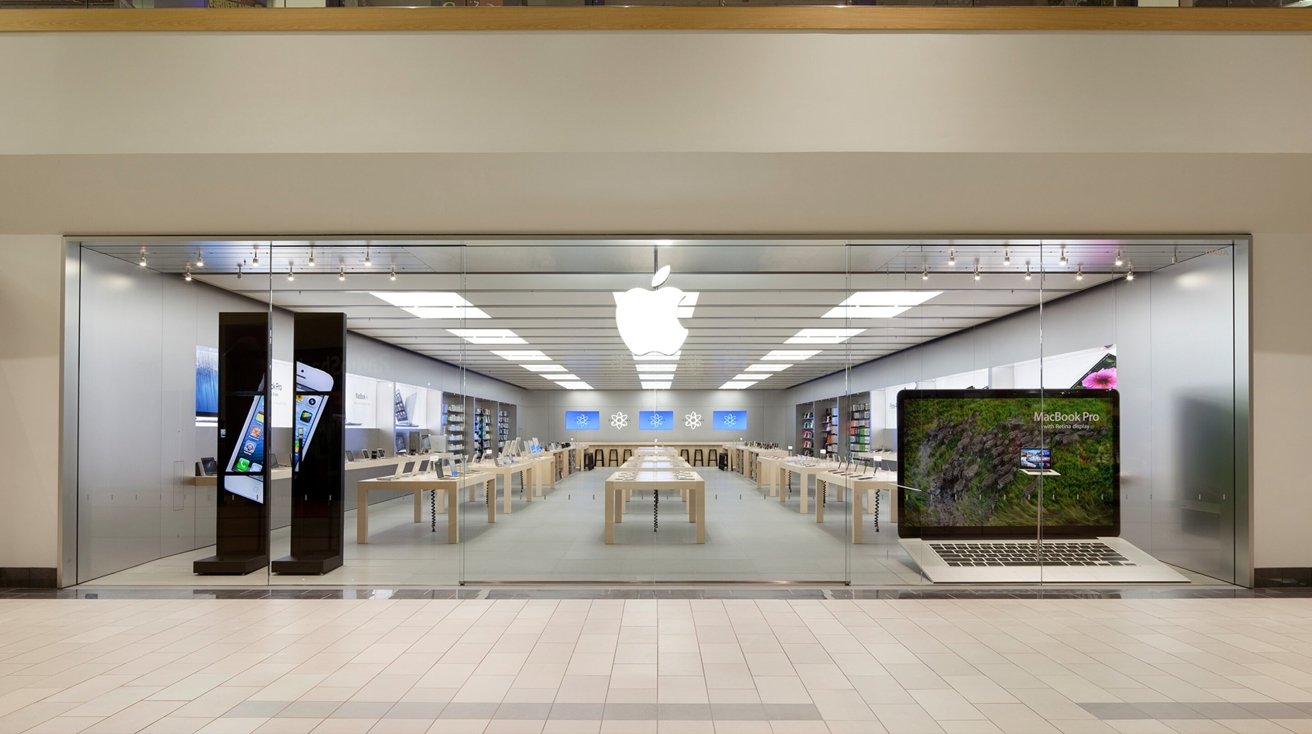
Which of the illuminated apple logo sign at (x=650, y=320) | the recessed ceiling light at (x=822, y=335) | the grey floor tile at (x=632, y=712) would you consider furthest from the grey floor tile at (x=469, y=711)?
the recessed ceiling light at (x=822, y=335)

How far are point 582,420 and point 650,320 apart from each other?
5.64 feet

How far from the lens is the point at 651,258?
267 inches

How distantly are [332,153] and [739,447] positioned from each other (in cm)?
481

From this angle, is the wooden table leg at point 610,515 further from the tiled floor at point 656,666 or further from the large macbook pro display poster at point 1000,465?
the large macbook pro display poster at point 1000,465

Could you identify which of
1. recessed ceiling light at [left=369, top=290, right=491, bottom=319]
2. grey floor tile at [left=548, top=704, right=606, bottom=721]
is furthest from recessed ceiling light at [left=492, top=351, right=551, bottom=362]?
grey floor tile at [left=548, top=704, right=606, bottom=721]

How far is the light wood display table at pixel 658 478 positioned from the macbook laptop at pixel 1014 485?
6.00 feet

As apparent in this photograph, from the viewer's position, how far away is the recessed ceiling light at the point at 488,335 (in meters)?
7.28

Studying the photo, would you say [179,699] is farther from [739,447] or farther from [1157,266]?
[1157,266]

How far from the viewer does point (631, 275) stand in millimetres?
6953

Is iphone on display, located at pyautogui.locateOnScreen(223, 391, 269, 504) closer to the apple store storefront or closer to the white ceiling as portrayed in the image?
the apple store storefront

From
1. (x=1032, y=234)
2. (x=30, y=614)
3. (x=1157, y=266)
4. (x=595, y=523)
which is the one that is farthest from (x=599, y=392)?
(x=1157, y=266)

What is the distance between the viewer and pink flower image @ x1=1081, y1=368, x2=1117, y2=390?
6984 millimetres

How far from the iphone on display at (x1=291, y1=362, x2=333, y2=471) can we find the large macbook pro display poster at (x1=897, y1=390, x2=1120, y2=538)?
5444 millimetres

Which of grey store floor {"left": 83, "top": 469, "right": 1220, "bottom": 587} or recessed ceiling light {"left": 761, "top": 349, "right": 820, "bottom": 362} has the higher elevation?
recessed ceiling light {"left": 761, "top": 349, "right": 820, "bottom": 362}
